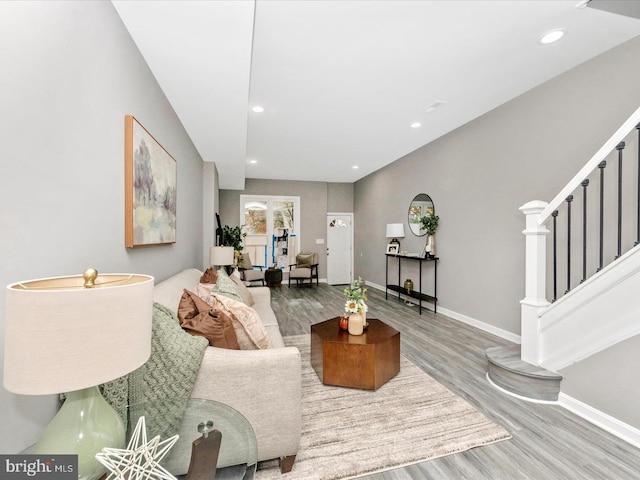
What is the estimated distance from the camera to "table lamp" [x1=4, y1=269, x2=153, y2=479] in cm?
61

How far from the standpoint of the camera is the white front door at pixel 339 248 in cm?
808

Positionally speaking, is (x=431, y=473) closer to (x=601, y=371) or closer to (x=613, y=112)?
(x=601, y=371)

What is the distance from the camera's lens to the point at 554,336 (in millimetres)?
2289

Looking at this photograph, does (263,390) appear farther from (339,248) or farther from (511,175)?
(339,248)

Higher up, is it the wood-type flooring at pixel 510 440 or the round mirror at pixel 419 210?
the round mirror at pixel 419 210

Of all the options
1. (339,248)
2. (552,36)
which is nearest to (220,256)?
(552,36)

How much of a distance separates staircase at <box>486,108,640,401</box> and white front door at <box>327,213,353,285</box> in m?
5.50

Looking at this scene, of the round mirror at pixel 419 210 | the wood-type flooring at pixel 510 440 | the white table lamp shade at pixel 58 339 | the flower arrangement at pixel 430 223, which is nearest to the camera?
the white table lamp shade at pixel 58 339

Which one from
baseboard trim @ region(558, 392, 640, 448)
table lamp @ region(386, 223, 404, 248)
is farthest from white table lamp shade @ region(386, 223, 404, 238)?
baseboard trim @ region(558, 392, 640, 448)

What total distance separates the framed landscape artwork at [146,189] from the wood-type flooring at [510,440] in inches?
79.8

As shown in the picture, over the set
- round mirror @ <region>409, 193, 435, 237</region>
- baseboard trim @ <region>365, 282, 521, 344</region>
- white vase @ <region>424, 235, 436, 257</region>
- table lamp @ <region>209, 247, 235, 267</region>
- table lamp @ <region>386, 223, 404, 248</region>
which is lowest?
baseboard trim @ <region>365, 282, 521, 344</region>

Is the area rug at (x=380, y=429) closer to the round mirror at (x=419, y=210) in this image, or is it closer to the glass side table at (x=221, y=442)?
the glass side table at (x=221, y=442)

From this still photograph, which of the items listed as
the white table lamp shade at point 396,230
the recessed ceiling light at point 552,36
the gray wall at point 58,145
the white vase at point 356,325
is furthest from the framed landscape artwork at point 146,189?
the white table lamp shade at point 396,230

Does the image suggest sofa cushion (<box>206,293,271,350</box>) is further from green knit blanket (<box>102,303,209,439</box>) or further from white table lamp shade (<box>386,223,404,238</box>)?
white table lamp shade (<box>386,223,404,238</box>)
